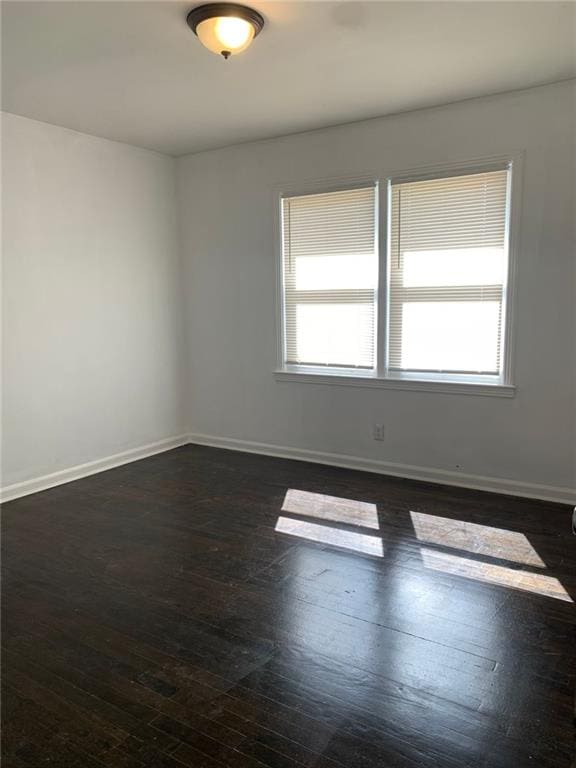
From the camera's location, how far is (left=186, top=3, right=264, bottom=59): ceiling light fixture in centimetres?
247

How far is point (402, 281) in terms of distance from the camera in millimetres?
4234

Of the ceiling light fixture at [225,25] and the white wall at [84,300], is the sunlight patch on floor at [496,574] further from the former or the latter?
the white wall at [84,300]

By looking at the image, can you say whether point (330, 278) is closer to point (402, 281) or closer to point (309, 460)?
point (402, 281)

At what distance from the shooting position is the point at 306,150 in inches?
176

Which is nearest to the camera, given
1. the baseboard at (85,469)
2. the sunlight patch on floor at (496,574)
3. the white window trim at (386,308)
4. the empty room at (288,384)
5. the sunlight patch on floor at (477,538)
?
the empty room at (288,384)

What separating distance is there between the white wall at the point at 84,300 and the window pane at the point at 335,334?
132 cm

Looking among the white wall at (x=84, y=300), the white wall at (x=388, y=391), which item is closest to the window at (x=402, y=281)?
the white wall at (x=388, y=391)

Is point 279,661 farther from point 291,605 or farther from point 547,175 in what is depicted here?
point 547,175

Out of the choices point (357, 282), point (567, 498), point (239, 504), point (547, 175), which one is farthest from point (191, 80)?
point (567, 498)

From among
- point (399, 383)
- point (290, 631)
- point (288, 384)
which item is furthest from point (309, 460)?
point (290, 631)

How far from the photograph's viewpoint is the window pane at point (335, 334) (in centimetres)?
446

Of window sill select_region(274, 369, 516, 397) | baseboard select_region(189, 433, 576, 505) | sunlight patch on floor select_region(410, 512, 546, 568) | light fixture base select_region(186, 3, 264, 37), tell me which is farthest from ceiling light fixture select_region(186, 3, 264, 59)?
baseboard select_region(189, 433, 576, 505)

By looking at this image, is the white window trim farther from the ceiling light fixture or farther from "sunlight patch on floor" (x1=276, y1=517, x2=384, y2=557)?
the ceiling light fixture

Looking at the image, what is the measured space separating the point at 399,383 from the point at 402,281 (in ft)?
2.50
